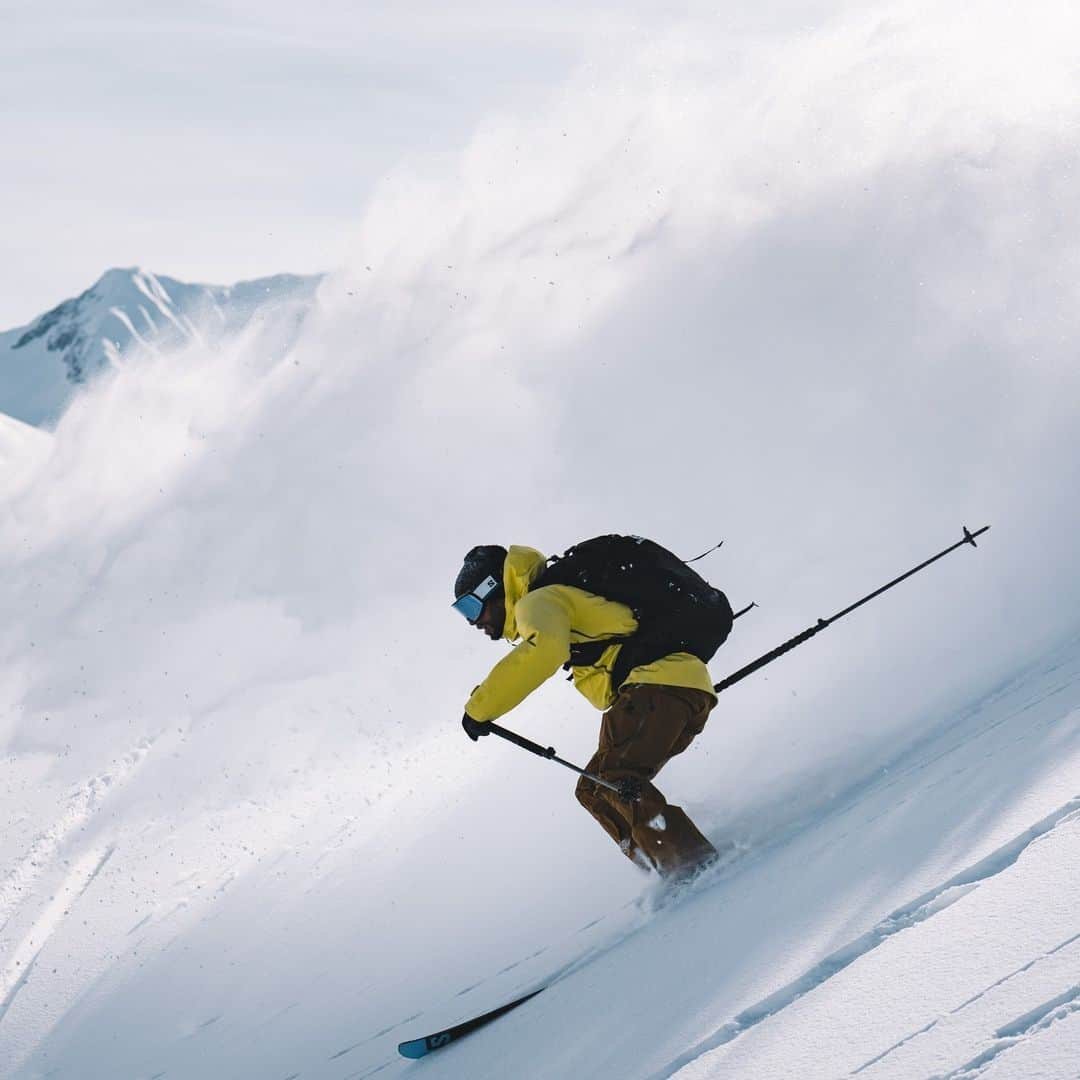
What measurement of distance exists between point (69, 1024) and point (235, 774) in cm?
442

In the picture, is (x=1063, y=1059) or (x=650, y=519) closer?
(x=1063, y=1059)

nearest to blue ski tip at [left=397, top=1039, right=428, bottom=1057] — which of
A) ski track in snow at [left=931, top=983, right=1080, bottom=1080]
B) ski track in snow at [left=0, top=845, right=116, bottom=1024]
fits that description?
ski track in snow at [left=931, top=983, right=1080, bottom=1080]

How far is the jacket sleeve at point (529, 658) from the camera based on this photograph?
4.59 metres

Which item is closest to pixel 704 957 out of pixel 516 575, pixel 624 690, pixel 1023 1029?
pixel 1023 1029

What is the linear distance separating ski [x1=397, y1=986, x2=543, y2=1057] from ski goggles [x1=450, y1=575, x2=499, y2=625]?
1477 mm

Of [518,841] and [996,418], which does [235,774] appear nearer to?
[518,841]

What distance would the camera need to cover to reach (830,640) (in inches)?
304

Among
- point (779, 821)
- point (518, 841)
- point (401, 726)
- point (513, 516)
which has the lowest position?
point (779, 821)

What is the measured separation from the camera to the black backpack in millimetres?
4891

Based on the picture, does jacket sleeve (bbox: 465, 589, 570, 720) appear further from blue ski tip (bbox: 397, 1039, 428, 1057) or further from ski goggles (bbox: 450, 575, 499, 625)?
blue ski tip (bbox: 397, 1039, 428, 1057)

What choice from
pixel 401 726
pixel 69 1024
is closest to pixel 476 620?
pixel 69 1024

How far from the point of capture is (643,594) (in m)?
4.90

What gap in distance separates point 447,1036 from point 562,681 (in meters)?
5.61

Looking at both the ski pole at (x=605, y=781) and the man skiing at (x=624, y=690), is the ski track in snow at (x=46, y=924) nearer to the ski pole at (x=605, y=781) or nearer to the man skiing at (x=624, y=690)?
the ski pole at (x=605, y=781)
